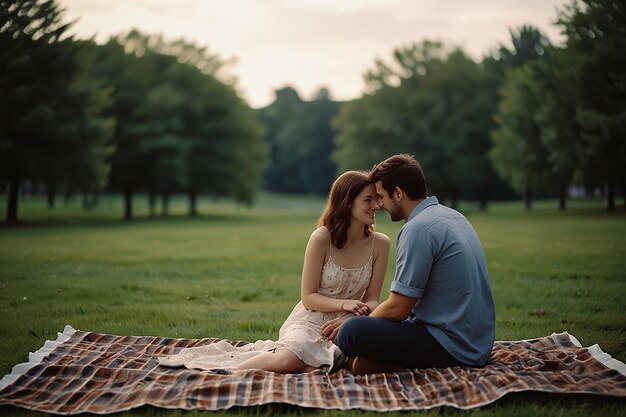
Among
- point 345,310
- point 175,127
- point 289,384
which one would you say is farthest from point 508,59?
point 289,384

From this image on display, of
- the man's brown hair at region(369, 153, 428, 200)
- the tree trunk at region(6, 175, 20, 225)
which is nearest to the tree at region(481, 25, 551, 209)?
the tree trunk at region(6, 175, 20, 225)

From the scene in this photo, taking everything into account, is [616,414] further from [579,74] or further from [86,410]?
[579,74]

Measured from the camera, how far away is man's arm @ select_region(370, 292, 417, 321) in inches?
183

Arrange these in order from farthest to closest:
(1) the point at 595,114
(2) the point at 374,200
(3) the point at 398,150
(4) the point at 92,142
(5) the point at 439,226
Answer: (3) the point at 398,150, (4) the point at 92,142, (1) the point at 595,114, (2) the point at 374,200, (5) the point at 439,226

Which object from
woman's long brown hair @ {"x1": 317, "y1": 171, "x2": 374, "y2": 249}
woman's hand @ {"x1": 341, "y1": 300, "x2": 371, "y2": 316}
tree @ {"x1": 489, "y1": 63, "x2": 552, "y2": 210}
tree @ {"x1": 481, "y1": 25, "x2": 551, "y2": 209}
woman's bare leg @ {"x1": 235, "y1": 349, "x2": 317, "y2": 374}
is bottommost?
woman's bare leg @ {"x1": 235, "y1": 349, "x2": 317, "y2": 374}

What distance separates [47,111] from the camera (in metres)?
26.1

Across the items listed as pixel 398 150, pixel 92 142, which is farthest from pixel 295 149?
pixel 92 142

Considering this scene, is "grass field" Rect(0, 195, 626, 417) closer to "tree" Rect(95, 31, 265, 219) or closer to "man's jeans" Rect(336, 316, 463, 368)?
"man's jeans" Rect(336, 316, 463, 368)

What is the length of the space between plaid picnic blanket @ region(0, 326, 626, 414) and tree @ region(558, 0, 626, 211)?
22.7 meters

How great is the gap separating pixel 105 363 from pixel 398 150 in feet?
135

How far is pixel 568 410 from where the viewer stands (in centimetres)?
430

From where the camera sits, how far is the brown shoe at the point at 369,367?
16.7 ft

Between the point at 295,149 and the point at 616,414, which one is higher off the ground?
the point at 295,149

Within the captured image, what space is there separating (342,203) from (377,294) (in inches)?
39.4
